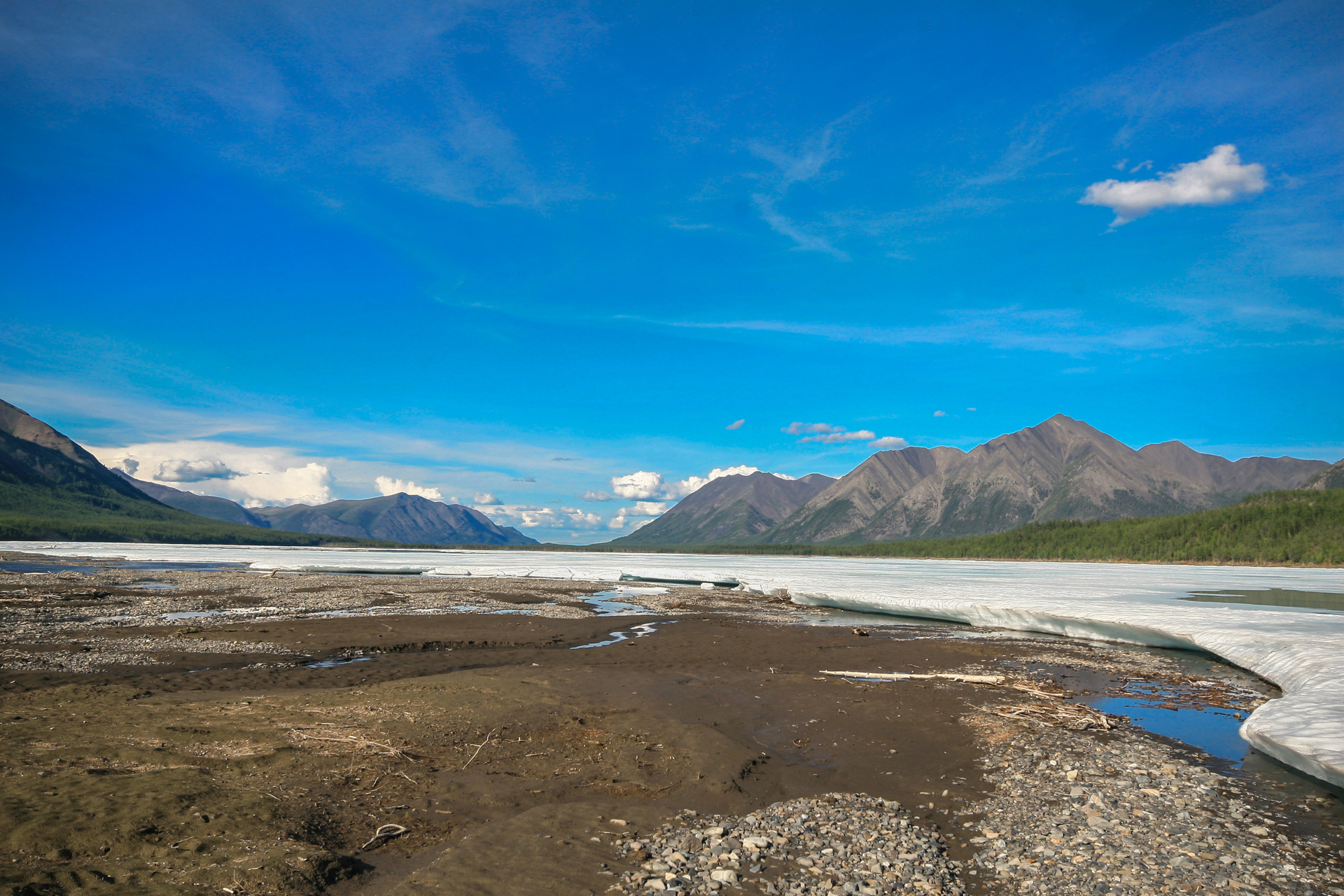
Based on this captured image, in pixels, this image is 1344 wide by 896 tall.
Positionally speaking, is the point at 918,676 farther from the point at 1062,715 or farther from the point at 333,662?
the point at 333,662

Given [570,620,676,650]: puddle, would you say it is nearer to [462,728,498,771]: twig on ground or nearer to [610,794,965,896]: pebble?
[462,728,498,771]: twig on ground

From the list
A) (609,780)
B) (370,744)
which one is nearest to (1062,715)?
(609,780)

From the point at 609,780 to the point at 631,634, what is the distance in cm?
1709

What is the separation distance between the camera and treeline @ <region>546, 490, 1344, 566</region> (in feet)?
269

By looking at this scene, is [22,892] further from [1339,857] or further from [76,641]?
[76,641]

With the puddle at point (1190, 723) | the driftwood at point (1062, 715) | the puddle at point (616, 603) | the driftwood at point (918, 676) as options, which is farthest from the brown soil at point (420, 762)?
the puddle at point (616, 603)

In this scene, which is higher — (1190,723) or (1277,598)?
(1277,598)

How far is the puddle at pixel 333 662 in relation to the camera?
60.4 feet

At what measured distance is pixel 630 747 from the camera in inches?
446

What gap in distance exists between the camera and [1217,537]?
9556 cm

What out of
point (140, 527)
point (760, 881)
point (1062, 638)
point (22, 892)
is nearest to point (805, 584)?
point (1062, 638)

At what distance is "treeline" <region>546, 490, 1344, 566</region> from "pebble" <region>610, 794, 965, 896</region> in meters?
97.4

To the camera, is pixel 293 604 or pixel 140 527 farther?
pixel 140 527

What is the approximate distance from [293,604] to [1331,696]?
37.0 meters
